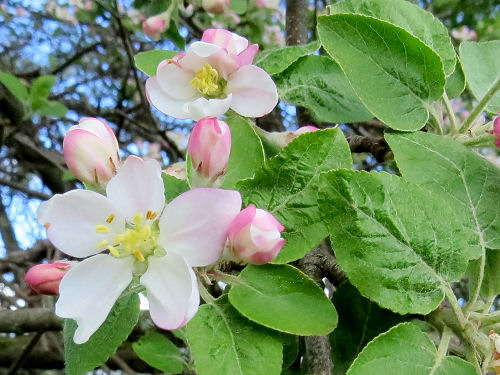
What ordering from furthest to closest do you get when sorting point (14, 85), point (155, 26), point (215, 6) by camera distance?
point (14, 85) < point (215, 6) < point (155, 26)

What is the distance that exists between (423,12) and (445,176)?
0.97ft

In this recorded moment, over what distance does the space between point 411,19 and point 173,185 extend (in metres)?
0.44

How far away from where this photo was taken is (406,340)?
2.11 ft

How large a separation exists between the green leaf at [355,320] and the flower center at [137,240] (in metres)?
0.27

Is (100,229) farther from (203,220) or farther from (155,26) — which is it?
(155,26)

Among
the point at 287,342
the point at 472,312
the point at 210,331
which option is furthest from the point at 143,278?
the point at 472,312

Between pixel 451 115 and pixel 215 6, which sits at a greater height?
pixel 451 115

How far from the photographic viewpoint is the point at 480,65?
97 centimetres

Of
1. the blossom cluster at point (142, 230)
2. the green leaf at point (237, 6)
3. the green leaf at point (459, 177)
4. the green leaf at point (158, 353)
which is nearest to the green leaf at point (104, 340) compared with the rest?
the blossom cluster at point (142, 230)

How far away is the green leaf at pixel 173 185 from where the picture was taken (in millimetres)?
775

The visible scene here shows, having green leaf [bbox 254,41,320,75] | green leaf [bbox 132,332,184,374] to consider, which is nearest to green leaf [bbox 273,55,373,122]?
green leaf [bbox 254,41,320,75]

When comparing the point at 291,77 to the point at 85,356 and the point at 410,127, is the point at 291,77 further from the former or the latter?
the point at 85,356

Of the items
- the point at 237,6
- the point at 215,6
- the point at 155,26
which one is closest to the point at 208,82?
the point at 155,26

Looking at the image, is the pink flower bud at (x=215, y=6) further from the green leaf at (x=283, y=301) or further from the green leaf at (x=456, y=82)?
the green leaf at (x=283, y=301)
